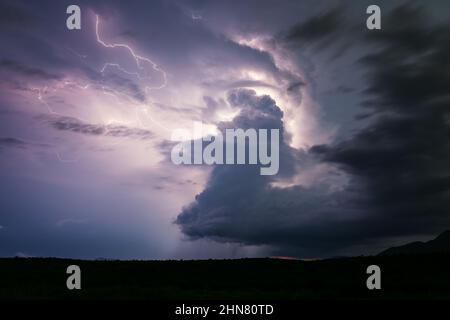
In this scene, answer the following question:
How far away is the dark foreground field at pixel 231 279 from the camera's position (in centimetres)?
2686

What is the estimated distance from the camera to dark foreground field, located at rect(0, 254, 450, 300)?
26.9 m

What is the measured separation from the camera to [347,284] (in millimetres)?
33625

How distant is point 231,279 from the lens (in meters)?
40.3

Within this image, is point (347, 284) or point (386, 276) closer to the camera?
point (347, 284)

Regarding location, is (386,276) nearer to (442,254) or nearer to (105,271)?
(442,254)
